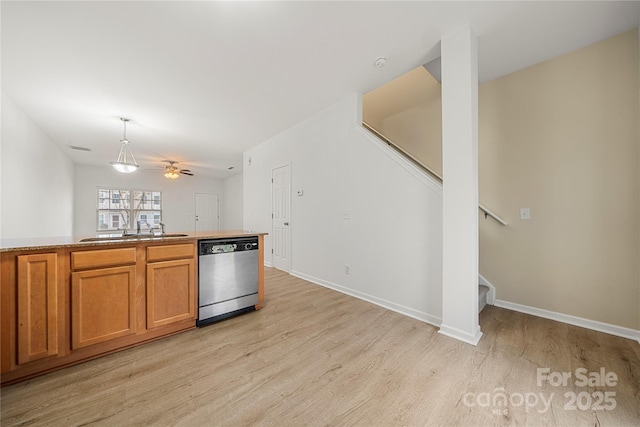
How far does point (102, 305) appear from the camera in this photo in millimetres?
1794

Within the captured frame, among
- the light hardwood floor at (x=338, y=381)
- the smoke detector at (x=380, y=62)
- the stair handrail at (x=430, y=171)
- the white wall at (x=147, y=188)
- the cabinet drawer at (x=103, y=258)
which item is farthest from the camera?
the white wall at (x=147, y=188)

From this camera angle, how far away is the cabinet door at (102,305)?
169cm

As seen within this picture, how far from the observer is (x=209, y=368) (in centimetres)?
168

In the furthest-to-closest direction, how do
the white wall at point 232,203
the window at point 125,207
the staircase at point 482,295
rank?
the white wall at point 232,203 → the window at point 125,207 → the staircase at point 482,295

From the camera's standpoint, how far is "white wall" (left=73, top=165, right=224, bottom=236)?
272 inches

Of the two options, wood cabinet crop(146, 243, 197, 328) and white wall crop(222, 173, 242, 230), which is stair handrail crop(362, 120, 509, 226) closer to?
wood cabinet crop(146, 243, 197, 328)

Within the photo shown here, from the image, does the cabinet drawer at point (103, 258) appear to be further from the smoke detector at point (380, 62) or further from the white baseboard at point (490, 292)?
the white baseboard at point (490, 292)


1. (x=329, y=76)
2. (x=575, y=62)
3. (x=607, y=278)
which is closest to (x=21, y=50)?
(x=329, y=76)

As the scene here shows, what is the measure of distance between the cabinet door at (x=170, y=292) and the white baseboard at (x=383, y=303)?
73.5 inches

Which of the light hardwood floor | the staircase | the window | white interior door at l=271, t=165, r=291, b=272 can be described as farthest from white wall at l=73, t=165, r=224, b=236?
the staircase

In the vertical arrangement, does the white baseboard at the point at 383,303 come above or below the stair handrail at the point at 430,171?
below

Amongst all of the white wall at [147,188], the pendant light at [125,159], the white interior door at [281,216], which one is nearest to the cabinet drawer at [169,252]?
the white interior door at [281,216]

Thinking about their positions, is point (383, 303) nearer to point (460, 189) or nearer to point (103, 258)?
point (460, 189)

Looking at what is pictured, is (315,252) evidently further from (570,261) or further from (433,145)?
(570,261)
